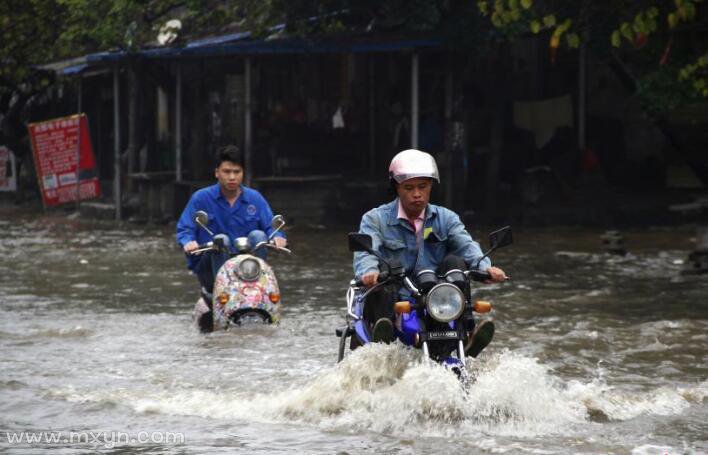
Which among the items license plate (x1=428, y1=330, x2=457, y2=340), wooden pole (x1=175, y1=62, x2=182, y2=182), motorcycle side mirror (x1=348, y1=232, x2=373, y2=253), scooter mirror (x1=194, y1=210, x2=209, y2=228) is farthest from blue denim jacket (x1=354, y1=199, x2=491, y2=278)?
wooden pole (x1=175, y1=62, x2=182, y2=182)

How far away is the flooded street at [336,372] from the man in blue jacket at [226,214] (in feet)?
1.92

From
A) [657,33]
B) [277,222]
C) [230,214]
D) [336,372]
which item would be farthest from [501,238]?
[657,33]

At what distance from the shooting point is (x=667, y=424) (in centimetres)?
721

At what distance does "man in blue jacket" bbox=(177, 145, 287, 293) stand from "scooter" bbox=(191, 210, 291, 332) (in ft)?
0.75

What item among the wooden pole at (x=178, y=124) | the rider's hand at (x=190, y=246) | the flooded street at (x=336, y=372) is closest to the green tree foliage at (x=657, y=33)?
the flooded street at (x=336, y=372)

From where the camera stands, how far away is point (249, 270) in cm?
1038

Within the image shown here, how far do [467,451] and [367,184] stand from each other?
16664 mm

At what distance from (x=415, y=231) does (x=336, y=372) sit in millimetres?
865

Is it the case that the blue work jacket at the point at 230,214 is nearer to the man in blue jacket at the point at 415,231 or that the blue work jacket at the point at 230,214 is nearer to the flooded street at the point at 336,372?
the flooded street at the point at 336,372

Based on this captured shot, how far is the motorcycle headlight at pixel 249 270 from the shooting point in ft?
34.0

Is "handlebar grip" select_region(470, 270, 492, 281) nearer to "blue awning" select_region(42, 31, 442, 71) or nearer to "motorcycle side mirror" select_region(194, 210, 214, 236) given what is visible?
"motorcycle side mirror" select_region(194, 210, 214, 236)

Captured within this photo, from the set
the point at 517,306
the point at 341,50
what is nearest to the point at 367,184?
the point at 341,50

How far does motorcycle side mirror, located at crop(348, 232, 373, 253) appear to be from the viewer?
6785mm

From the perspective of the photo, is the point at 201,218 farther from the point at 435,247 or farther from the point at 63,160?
the point at 63,160
